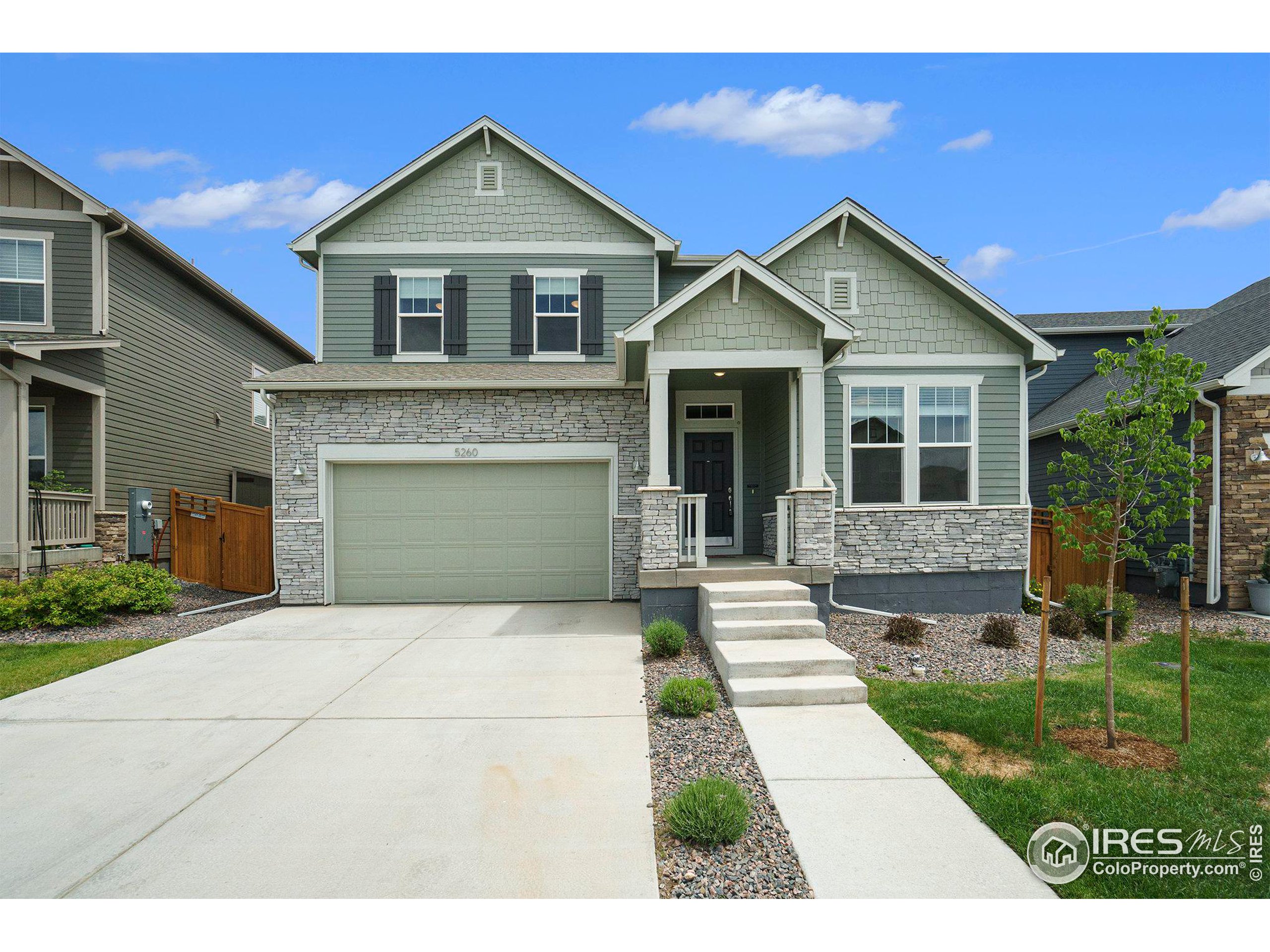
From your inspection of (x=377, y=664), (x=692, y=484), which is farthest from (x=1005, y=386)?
(x=377, y=664)

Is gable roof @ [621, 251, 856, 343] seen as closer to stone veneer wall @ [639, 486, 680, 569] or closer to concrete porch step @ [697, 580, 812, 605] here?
stone veneer wall @ [639, 486, 680, 569]

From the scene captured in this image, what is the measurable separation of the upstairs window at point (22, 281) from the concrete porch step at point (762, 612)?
12015mm

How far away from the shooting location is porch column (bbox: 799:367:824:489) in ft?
28.0

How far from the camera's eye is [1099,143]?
9016 mm

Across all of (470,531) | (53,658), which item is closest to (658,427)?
(470,531)

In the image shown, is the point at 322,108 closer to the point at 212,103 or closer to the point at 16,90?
the point at 212,103

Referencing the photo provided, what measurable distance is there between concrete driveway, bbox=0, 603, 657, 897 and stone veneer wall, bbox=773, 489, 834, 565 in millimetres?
2310

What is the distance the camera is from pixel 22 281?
11867 mm

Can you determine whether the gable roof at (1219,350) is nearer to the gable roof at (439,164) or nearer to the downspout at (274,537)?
the gable roof at (439,164)

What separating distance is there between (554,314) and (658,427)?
413 cm

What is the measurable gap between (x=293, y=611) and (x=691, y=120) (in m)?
9.54

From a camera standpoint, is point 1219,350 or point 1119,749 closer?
point 1119,749

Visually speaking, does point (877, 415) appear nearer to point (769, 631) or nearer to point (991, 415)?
point (991, 415)

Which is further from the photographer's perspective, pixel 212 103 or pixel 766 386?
pixel 766 386
